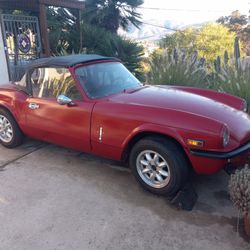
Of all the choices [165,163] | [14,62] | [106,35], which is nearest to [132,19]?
[106,35]

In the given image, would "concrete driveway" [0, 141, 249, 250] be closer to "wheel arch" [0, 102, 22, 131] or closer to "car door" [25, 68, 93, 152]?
"car door" [25, 68, 93, 152]

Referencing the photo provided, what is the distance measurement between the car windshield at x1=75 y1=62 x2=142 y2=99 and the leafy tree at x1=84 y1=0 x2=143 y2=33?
12.9m

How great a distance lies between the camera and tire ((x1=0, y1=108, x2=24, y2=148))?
185 inches

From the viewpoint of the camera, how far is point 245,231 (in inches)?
113

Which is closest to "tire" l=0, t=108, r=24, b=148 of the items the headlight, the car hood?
the car hood

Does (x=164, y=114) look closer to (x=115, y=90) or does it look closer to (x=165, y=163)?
(x=165, y=163)

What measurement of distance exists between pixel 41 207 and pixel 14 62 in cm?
717

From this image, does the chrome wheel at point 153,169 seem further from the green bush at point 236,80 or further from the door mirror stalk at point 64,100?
the green bush at point 236,80

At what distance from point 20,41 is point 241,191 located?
829 cm

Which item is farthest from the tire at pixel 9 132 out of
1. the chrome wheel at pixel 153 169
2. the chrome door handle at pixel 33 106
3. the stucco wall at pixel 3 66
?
the stucco wall at pixel 3 66

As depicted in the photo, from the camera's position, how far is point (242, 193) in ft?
8.92

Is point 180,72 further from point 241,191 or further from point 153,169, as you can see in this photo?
point 241,191

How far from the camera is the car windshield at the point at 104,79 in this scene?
3918mm

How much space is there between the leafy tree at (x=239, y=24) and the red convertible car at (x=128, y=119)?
37416 mm
